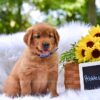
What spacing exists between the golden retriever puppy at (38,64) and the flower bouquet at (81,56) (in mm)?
64

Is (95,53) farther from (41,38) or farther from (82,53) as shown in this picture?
(41,38)

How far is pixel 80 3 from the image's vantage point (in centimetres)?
449

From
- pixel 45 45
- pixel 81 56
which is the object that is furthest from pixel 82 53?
pixel 45 45

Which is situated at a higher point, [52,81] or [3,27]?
[3,27]

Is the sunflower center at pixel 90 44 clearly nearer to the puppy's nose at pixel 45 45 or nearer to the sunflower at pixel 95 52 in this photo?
the sunflower at pixel 95 52

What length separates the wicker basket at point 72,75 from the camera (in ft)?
5.27

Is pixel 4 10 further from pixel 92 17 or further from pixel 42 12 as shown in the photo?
pixel 92 17

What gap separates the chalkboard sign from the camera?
154cm

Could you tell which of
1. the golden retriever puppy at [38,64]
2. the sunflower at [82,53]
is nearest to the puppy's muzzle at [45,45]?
the golden retriever puppy at [38,64]

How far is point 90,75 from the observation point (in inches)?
61.0

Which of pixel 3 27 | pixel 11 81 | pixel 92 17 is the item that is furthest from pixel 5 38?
pixel 3 27

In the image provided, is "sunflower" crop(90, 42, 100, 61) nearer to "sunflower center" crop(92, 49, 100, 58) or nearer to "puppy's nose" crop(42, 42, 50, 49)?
"sunflower center" crop(92, 49, 100, 58)

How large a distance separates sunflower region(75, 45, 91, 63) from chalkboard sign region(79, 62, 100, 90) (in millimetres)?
28

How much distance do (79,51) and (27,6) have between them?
10.6 feet
